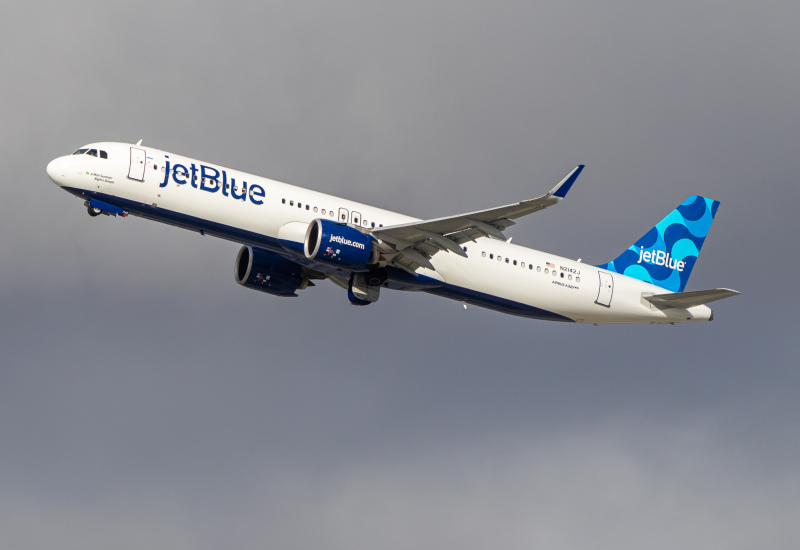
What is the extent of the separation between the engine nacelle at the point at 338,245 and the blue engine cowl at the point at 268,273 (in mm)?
7151

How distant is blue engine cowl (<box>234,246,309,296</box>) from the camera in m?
58.6

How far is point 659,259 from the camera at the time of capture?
63.5 metres

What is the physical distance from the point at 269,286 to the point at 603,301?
17.3 metres

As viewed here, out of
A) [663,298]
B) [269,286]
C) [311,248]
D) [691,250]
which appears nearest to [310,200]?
[311,248]

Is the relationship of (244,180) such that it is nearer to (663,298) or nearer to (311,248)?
(311,248)

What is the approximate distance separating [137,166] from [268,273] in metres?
10.7

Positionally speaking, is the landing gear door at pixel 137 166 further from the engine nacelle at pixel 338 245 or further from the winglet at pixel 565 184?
the winglet at pixel 565 184

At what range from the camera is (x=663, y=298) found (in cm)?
5928

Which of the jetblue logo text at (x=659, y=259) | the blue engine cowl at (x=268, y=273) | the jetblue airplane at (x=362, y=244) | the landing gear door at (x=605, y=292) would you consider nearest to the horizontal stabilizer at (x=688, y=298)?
the jetblue airplane at (x=362, y=244)

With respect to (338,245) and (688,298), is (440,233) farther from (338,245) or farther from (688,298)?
(688,298)

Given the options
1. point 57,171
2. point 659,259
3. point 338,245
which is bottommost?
point 338,245

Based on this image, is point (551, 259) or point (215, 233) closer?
point (215, 233)

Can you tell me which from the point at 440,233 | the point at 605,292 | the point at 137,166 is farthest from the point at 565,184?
the point at 137,166

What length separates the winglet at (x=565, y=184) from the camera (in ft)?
150
